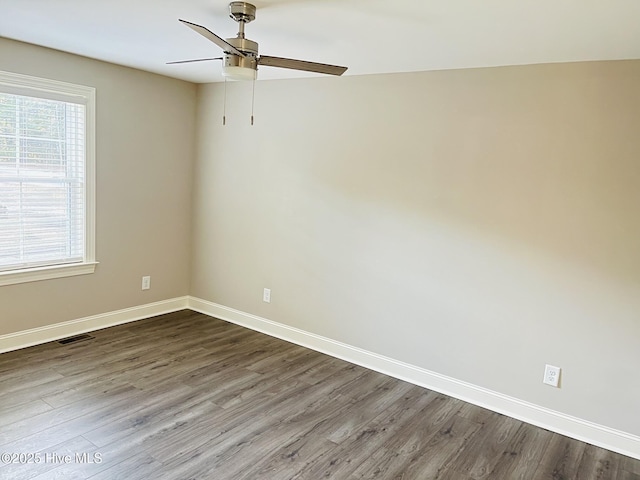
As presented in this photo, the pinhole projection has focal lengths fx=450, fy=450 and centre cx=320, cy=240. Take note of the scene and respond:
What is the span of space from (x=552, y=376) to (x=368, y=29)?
2330 millimetres

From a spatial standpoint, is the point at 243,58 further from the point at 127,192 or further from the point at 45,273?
the point at 45,273

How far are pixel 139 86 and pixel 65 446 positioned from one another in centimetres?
292

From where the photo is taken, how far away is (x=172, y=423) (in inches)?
102

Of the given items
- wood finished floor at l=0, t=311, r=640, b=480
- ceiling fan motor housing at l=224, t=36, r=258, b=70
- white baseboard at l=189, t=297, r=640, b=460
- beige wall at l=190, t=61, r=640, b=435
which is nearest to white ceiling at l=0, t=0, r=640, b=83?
ceiling fan motor housing at l=224, t=36, r=258, b=70

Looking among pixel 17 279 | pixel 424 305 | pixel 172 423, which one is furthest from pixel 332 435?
pixel 17 279

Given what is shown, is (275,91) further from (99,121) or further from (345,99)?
(99,121)

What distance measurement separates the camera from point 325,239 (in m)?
3.71

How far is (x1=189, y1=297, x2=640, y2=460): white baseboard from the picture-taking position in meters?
2.65

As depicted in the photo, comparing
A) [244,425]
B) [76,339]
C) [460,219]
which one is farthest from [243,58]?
[76,339]

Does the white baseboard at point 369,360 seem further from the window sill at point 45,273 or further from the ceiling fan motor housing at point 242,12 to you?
the ceiling fan motor housing at point 242,12

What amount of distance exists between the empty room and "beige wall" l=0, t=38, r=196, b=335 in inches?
0.8

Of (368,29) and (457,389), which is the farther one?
(457,389)

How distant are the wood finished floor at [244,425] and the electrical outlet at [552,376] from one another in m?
0.30

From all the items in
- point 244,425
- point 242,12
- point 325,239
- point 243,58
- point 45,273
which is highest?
point 242,12
